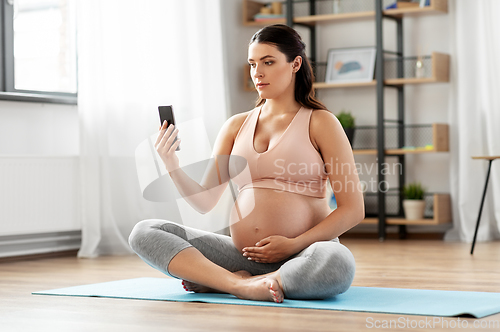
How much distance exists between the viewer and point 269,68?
6.51 ft

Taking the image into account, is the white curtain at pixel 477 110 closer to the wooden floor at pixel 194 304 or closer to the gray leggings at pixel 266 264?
the wooden floor at pixel 194 304

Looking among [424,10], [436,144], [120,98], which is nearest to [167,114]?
[120,98]

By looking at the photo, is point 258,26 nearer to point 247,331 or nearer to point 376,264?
point 376,264

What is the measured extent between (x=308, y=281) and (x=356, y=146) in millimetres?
3089

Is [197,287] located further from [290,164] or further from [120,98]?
[120,98]

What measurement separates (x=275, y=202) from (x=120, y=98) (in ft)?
6.75

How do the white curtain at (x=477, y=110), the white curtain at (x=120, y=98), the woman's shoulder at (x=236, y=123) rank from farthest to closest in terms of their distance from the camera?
the white curtain at (x=477, y=110) < the white curtain at (x=120, y=98) < the woman's shoulder at (x=236, y=123)

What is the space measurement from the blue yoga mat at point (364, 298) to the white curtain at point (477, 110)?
2.30 meters

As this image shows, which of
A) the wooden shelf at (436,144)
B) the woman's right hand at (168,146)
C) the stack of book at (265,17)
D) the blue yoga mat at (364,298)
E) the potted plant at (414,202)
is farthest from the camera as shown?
the stack of book at (265,17)

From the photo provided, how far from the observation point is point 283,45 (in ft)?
6.54

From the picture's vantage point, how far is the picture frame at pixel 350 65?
4629 mm

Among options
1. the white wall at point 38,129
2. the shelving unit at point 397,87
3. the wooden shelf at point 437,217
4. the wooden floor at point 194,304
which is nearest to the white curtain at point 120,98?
the white wall at point 38,129

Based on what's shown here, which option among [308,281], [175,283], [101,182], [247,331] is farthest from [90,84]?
[247,331]

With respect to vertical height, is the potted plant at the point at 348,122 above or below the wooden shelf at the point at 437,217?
above
